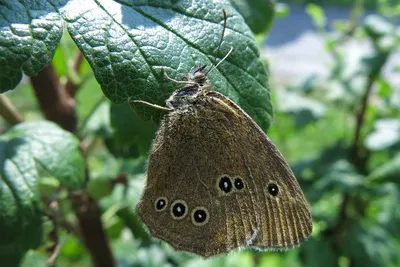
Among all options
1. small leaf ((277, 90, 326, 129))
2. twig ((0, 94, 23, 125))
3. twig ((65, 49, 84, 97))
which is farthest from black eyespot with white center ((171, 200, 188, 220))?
small leaf ((277, 90, 326, 129))

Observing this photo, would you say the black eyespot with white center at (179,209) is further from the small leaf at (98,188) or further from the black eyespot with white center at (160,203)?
the small leaf at (98,188)

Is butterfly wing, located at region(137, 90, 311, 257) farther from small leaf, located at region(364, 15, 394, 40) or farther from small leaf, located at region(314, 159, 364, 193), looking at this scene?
small leaf, located at region(364, 15, 394, 40)

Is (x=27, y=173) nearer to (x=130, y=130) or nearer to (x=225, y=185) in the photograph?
(x=130, y=130)

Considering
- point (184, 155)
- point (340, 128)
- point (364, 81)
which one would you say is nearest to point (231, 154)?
point (184, 155)

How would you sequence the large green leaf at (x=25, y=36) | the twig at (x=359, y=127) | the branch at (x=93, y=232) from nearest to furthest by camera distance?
1. the large green leaf at (x=25, y=36)
2. the branch at (x=93, y=232)
3. the twig at (x=359, y=127)

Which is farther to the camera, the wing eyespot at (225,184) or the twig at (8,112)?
the twig at (8,112)

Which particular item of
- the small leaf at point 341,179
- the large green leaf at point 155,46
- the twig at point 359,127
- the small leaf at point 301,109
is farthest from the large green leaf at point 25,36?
the twig at point 359,127
